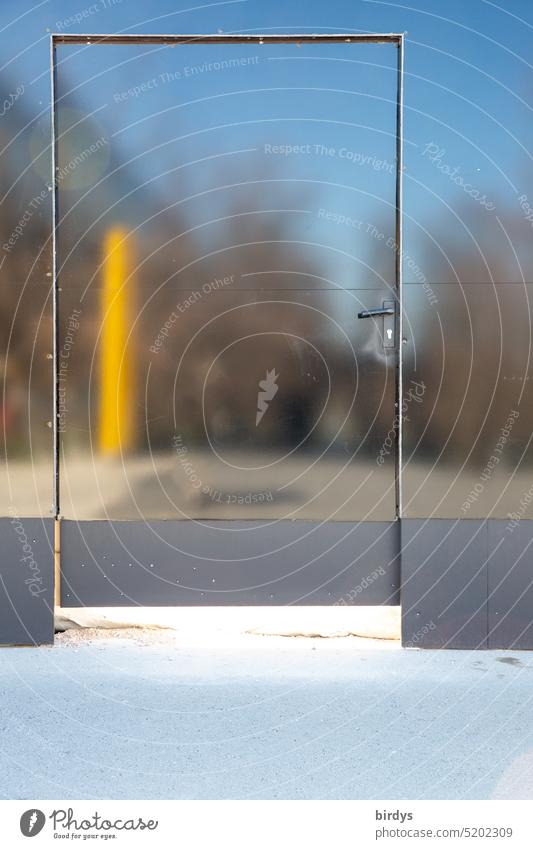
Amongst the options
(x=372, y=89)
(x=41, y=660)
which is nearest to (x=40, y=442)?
(x=41, y=660)

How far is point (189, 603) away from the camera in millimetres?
3334

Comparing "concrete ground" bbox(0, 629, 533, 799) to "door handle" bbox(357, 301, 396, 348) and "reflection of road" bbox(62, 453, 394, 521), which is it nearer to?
"reflection of road" bbox(62, 453, 394, 521)

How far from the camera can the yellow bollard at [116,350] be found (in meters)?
3.26

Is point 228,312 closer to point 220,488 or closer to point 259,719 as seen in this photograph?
point 220,488

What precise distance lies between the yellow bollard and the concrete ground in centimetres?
102

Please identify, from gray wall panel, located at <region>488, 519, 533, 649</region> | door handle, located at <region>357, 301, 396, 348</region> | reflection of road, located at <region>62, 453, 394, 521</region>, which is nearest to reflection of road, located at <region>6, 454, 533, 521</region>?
reflection of road, located at <region>62, 453, 394, 521</region>

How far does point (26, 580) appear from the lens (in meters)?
3.23

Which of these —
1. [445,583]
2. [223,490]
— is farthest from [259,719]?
[445,583]

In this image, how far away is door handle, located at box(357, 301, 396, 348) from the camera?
3.24 meters

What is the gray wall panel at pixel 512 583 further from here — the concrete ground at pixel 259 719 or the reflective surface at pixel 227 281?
the reflective surface at pixel 227 281

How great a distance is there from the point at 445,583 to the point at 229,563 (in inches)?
42.6
